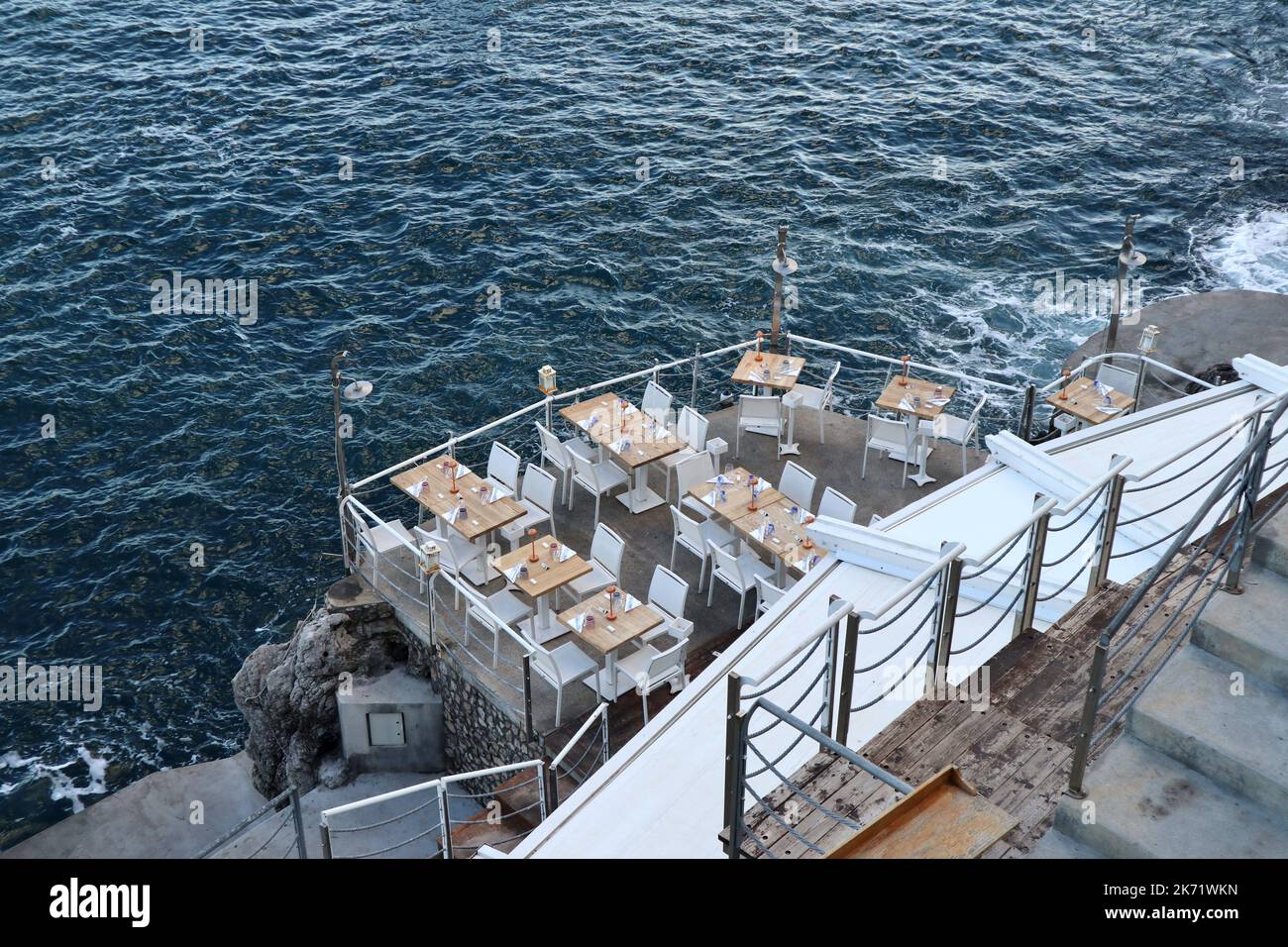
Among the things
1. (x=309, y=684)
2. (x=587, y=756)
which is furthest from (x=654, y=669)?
(x=309, y=684)

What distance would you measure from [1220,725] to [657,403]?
1300 cm

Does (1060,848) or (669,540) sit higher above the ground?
(1060,848)

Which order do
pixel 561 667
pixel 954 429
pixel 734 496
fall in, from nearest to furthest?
pixel 561 667 → pixel 734 496 → pixel 954 429

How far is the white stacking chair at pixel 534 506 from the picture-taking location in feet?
55.7

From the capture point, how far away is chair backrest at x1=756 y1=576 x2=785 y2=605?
15.1m

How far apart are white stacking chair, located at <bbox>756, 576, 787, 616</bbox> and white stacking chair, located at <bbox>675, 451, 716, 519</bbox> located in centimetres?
180

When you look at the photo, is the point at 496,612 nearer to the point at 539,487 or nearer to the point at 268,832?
the point at 539,487

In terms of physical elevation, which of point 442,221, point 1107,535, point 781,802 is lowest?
point 442,221

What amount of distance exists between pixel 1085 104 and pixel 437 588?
24847mm

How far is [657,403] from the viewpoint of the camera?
1927 cm

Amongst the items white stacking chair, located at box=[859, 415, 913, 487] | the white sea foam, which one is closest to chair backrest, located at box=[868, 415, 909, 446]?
white stacking chair, located at box=[859, 415, 913, 487]

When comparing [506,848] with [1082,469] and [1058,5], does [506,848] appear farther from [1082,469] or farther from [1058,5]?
[1058,5]

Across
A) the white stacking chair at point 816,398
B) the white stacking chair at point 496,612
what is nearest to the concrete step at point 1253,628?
the white stacking chair at point 496,612
